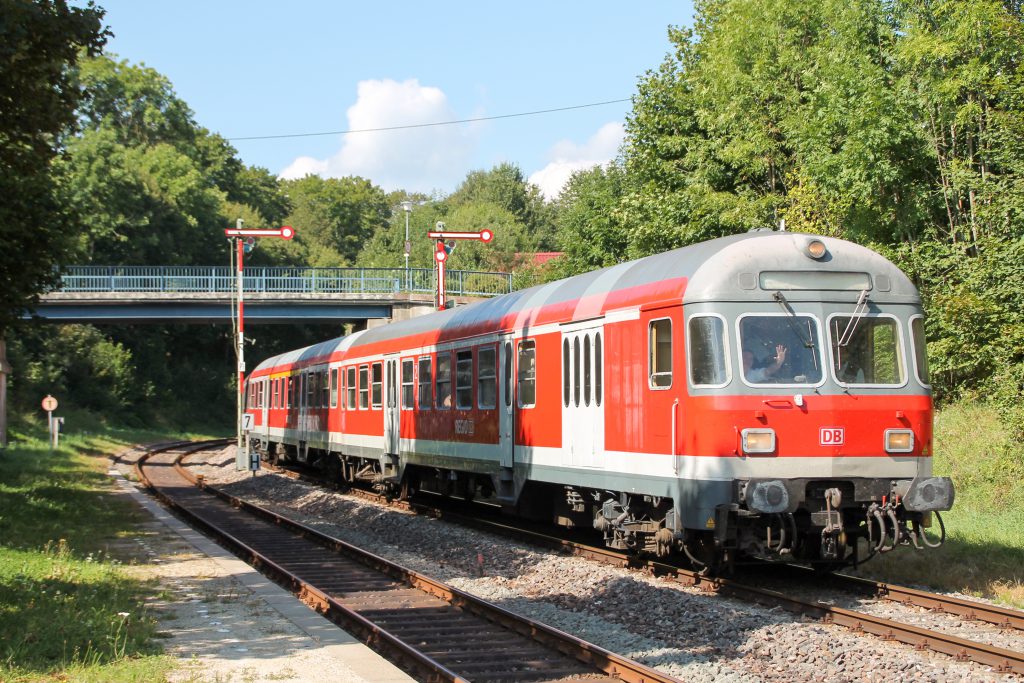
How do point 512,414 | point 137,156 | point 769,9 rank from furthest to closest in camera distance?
point 137,156, point 769,9, point 512,414

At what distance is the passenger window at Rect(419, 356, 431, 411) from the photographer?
65.5 feet

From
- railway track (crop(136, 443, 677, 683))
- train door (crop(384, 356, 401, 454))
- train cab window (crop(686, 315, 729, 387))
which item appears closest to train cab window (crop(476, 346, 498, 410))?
railway track (crop(136, 443, 677, 683))

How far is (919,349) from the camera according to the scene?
11.7 m

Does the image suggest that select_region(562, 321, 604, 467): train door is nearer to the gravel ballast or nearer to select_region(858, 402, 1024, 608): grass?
the gravel ballast

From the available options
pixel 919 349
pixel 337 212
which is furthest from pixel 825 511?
pixel 337 212

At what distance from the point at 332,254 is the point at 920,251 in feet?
291

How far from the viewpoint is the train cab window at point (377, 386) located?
23.0 m

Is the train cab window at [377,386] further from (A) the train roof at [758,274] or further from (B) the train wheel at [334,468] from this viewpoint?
(A) the train roof at [758,274]

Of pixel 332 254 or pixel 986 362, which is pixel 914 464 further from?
pixel 332 254

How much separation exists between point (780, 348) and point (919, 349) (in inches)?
59.9

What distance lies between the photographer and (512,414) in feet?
52.8

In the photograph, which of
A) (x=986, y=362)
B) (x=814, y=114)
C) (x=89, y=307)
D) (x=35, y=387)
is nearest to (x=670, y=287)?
(x=986, y=362)

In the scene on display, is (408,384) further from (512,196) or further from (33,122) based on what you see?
(512,196)

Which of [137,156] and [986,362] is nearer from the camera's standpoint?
[986,362]
